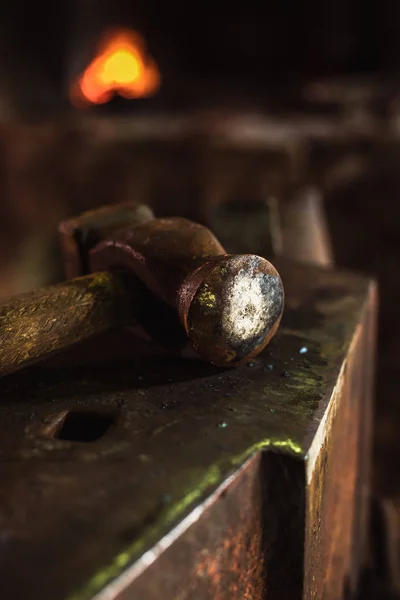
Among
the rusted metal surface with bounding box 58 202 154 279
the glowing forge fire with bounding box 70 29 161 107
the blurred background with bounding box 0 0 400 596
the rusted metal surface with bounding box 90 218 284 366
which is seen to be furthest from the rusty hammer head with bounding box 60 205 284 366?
the glowing forge fire with bounding box 70 29 161 107

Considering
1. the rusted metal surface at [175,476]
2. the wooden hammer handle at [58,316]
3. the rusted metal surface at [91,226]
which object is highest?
the rusted metal surface at [91,226]

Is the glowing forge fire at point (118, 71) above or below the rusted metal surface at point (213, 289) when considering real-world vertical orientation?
above

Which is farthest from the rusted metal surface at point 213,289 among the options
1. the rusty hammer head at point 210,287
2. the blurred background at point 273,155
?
the blurred background at point 273,155

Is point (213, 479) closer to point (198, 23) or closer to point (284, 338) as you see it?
point (284, 338)

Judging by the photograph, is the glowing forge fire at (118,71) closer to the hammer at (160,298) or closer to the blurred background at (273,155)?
the blurred background at (273,155)

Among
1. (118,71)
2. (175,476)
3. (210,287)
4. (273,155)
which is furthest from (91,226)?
(118,71)

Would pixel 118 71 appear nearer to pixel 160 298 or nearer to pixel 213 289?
pixel 160 298

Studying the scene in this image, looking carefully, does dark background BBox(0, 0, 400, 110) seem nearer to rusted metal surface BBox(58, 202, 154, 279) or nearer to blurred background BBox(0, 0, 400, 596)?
blurred background BBox(0, 0, 400, 596)
